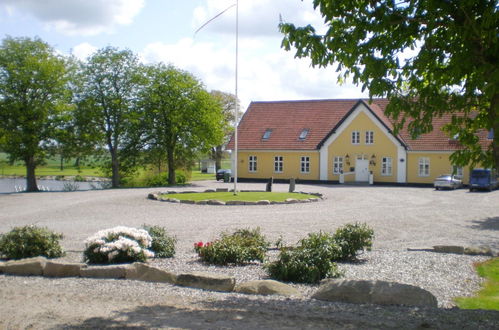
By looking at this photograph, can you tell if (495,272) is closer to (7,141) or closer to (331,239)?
(331,239)

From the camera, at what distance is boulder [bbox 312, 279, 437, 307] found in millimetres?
7293

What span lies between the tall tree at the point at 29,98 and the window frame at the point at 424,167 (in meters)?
30.2

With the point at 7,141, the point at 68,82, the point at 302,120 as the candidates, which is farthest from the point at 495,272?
the point at 302,120

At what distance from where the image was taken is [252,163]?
2100 inches

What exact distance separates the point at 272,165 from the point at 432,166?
599 inches

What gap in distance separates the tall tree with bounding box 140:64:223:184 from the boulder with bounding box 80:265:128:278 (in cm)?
3917

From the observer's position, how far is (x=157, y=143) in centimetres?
4941

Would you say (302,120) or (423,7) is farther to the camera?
(302,120)

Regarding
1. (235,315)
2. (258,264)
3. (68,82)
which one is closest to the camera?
(235,315)

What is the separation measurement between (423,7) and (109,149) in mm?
43677

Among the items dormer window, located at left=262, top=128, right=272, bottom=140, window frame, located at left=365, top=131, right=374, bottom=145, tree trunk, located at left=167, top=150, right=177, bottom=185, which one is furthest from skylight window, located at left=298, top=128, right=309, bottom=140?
tree trunk, located at left=167, top=150, right=177, bottom=185

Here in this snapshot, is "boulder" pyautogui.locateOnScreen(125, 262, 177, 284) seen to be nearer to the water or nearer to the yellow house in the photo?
the yellow house

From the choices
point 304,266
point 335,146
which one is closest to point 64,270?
point 304,266

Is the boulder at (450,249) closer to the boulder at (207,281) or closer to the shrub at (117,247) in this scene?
the boulder at (207,281)
